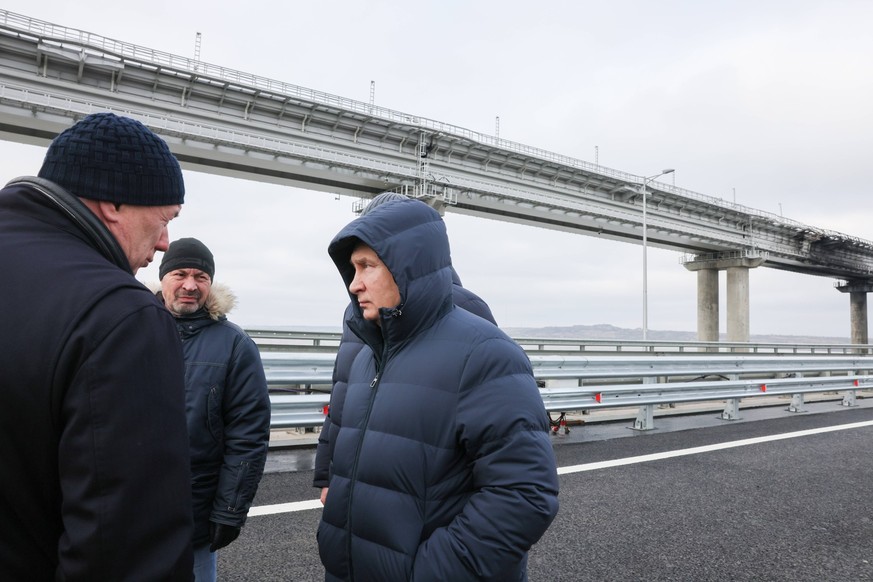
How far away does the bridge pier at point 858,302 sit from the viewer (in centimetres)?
6488

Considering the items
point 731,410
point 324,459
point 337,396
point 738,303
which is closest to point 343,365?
point 337,396

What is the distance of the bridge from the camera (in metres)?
21.5

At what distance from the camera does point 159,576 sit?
1.10 meters

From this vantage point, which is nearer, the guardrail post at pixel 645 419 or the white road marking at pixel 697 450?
the white road marking at pixel 697 450

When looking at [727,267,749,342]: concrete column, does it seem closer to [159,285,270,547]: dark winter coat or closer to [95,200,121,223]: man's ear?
[159,285,270,547]: dark winter coat

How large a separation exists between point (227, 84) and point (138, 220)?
26.8 metres

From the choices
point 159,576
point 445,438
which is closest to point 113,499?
point 159,576

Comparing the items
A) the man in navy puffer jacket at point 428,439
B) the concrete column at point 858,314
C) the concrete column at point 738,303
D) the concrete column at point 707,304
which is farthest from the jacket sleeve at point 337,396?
the concrete column at point 858,314

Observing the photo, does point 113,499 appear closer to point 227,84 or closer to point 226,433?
point 226,433

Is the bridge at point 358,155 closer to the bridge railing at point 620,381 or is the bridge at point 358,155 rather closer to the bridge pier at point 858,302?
the bridge railing at point 620,381

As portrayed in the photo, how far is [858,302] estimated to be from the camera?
66625 mm

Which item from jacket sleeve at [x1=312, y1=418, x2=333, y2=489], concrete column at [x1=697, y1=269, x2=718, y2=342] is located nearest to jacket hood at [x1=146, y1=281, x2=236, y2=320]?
jacket sleeve at [x1=312, y1=418, x2=333, y2=489]

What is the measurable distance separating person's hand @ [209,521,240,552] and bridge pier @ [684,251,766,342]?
157 ft

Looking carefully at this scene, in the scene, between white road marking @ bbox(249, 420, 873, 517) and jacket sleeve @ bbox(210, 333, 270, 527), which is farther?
white road marking @ bbox(249, 420, 873, 517)
